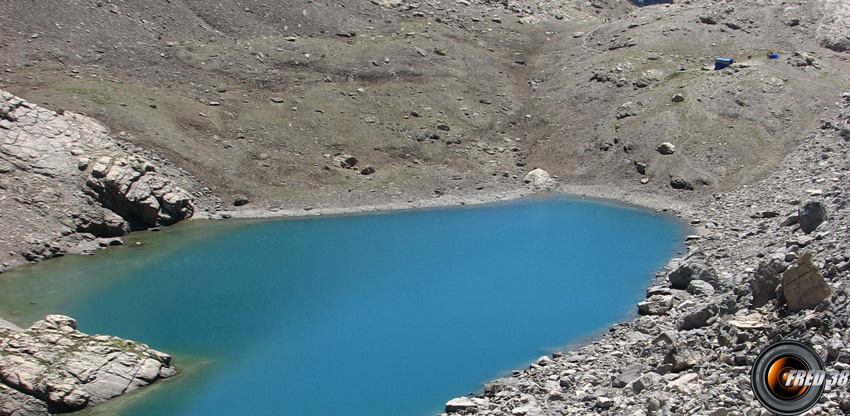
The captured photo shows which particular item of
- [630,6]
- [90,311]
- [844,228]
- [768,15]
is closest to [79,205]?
[90,311]

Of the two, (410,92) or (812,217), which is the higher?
(410,92)

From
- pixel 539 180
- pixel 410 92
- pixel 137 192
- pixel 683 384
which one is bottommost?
pixel 683 384

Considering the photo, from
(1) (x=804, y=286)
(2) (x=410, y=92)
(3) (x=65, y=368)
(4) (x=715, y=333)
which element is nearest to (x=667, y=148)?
(2) (x=410, y=92)

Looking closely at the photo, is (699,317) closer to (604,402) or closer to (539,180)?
(604,402)

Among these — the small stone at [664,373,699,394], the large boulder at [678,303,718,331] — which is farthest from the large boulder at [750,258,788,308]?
the small stone at [664,373,699,394]

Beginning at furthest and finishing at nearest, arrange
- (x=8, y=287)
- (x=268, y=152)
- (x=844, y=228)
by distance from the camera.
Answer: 1. (x=268, y=152)
2. (x=8, y=287)
3. (x=844, y=228)

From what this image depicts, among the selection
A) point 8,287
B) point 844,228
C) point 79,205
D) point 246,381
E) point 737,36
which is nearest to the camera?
point 844,228

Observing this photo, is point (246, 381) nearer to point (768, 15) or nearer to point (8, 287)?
point (8, 287)
